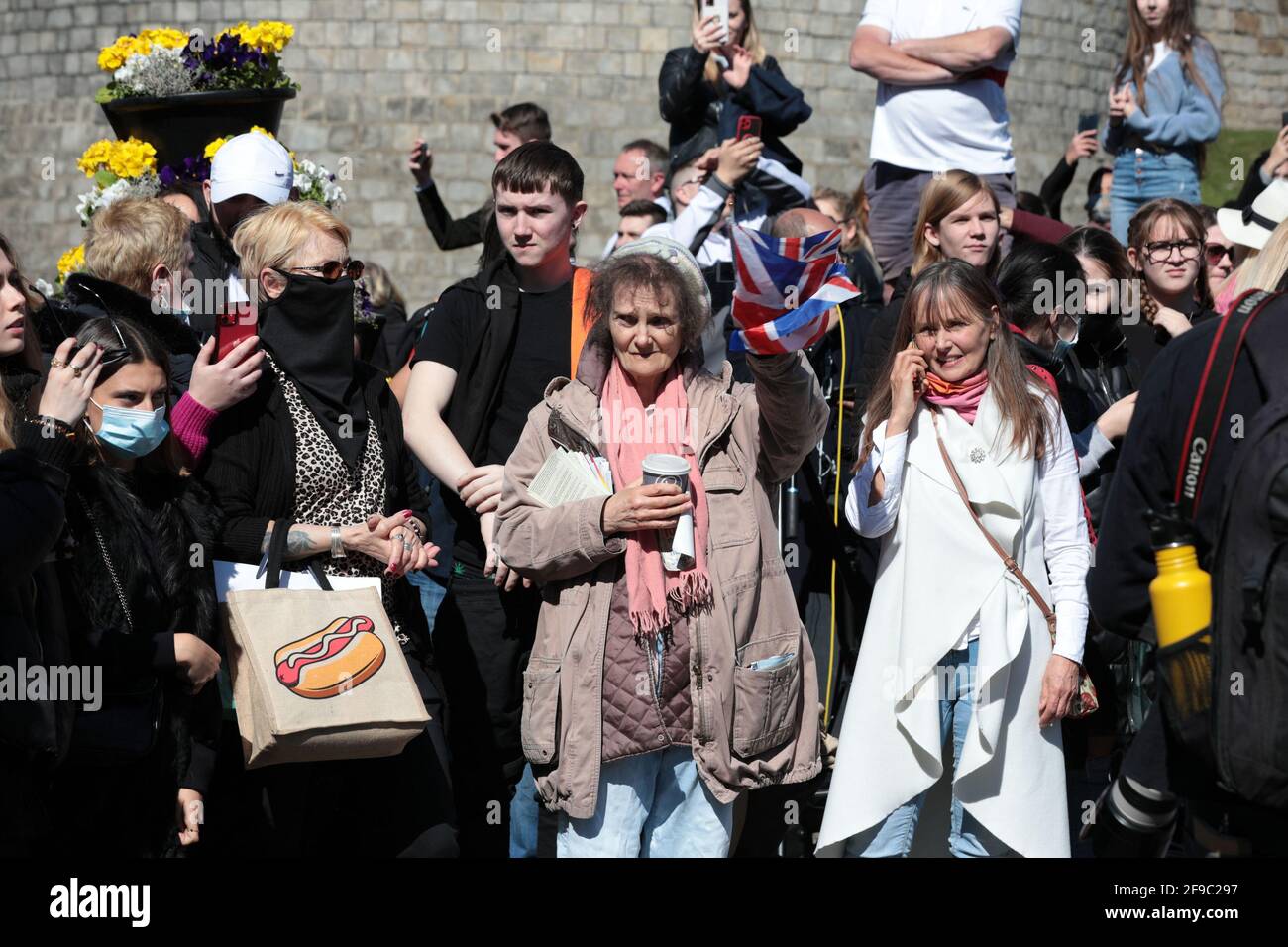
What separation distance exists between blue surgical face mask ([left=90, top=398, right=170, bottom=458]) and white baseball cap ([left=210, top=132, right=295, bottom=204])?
1.91 metres

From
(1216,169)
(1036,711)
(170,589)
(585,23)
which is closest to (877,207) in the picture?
(1036,711)

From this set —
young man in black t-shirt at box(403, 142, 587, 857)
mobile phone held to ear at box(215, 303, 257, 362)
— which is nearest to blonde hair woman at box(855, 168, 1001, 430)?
young man in black t-shirt at box(403, 142, 587, 857)

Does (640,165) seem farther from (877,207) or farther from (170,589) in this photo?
(170,589)

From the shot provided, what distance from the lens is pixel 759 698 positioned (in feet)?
13.8

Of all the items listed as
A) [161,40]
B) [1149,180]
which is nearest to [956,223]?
[161,40]

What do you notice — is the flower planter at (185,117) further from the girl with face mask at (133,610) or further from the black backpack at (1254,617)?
the black backpack at (1254,617)

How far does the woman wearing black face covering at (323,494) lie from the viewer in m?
4.51

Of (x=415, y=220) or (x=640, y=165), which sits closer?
(x=640, y=165)

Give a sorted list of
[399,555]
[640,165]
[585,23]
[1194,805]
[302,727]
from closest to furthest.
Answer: [1194,805]
[302,727]
[399,555]
[640,165]
[585,23]

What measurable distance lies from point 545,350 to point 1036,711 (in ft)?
6.06

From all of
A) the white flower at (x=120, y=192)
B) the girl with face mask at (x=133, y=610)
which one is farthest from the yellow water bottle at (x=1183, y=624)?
the white flower at (x=120, y=192)

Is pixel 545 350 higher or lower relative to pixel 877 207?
lower

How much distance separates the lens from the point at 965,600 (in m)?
4.60
